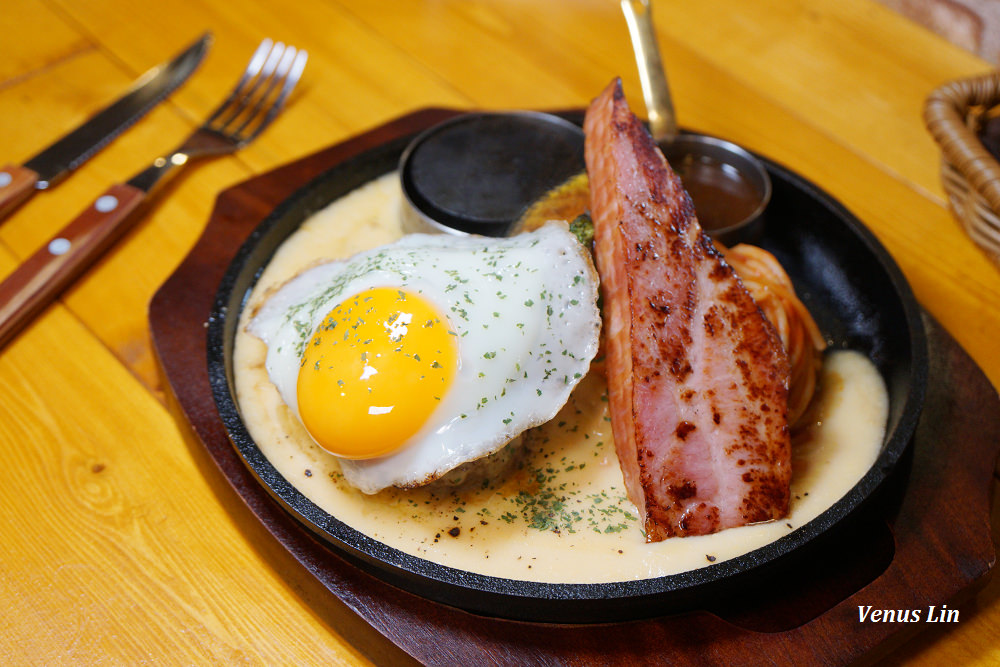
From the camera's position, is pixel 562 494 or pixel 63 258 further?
pixel 63 258

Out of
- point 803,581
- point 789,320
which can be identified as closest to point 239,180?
point 789,320

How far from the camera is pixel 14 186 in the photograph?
2629 mm

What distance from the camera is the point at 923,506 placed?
1772 mm

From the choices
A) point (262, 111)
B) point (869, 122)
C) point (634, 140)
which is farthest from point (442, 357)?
point (869, 122)

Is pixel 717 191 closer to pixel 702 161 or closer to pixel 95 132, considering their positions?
pixel 702 161

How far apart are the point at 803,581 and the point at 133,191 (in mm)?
2206

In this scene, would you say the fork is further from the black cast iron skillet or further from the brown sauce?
the brown sauce

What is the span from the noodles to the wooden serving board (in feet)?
0.87

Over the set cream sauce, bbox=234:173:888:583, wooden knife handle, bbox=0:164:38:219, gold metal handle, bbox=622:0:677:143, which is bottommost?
wooden knife handle, bbox=0:164:38:219

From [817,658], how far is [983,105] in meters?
1.83

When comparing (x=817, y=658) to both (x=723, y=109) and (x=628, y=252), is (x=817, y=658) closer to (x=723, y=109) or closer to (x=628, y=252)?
(x=628, y=252)

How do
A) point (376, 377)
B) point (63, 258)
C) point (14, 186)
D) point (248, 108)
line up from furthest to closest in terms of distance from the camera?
point (248, 108) < point (14, 186) < point (63, 258) < point (376, 377)

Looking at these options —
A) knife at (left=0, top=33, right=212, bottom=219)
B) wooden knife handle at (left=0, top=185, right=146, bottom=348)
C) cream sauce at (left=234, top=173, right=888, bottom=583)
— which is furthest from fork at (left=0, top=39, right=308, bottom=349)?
cream sauce at (left=234, top=173, right=888, bottom=583)

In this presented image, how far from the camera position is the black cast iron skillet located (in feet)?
4.90
